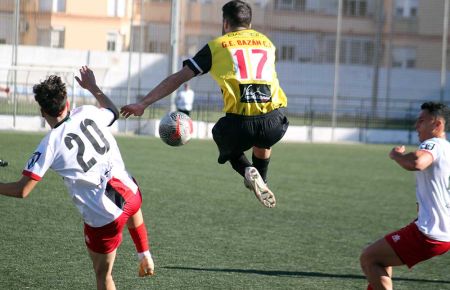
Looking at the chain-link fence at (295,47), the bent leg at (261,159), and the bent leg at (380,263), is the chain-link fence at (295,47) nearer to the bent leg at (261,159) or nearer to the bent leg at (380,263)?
the bent leg at (261,159)

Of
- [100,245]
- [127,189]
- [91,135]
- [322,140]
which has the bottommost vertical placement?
[322,140]

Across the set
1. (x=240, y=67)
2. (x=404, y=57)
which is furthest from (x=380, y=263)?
(x=404, y=57)

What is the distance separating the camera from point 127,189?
20.1 ft

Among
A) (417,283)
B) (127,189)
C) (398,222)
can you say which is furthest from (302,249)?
(127,189)

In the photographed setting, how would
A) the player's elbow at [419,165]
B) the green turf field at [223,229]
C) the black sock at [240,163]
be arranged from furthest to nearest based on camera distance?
the green turf field at [223,229]
the black sock at [240,163]
the player's elbow at [419,165]

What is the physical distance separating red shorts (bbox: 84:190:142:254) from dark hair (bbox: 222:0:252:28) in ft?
6.03

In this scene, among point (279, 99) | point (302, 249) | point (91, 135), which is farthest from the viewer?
point (302, 249)

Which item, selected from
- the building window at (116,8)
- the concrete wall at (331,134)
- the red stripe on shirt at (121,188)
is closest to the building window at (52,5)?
the building window at (116,8)

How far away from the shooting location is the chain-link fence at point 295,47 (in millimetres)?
28609

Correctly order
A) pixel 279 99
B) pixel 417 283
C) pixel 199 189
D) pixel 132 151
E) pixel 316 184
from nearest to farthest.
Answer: pixel 279 99, pixel 417 283, pixel 199 189, pixel 316 184, pixel 132 151

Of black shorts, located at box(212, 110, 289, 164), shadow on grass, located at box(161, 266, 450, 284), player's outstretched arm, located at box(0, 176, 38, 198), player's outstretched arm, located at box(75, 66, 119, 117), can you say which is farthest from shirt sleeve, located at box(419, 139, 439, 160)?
shadow on grass, located at box(161, 266, 450, 284)

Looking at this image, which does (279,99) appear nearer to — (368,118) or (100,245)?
(100,245)

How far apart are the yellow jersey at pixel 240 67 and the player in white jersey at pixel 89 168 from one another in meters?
1.14

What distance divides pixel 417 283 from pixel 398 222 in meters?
4.00
